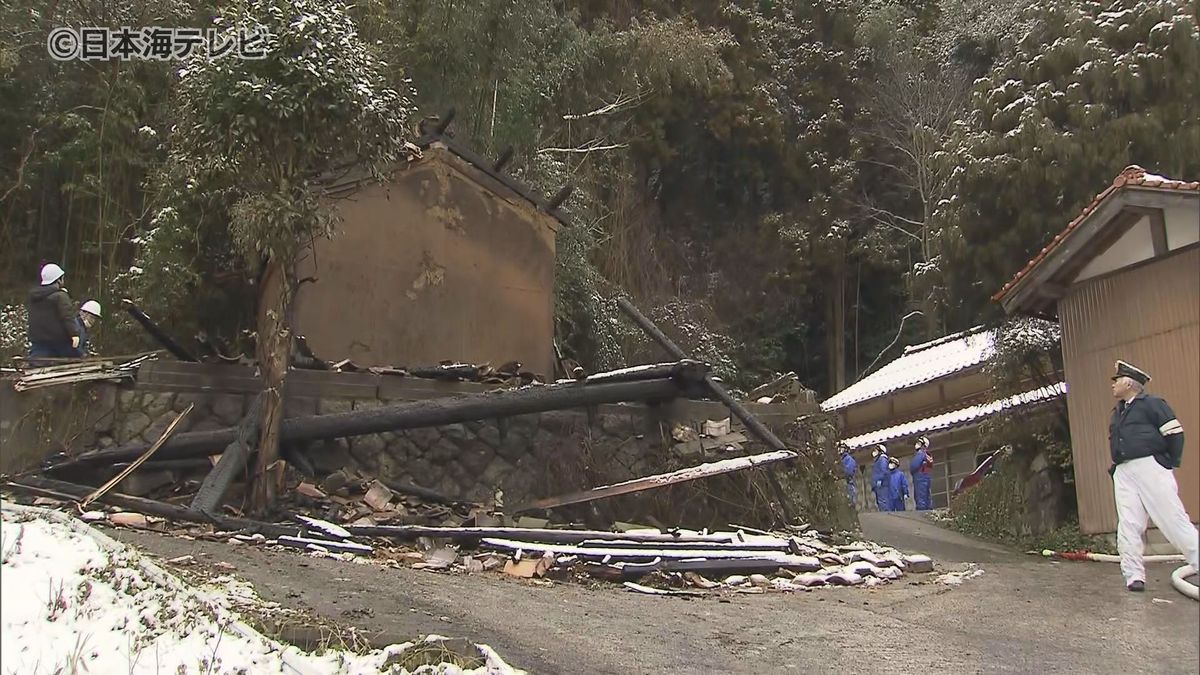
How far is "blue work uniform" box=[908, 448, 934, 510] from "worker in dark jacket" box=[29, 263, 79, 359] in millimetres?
14391

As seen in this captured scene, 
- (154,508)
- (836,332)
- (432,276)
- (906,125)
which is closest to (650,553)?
(154,508)

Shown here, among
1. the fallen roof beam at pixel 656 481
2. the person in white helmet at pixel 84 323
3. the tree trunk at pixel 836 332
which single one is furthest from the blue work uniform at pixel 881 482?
the person in white helmet at pixel 84 323

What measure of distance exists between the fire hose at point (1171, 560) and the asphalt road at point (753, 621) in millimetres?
115

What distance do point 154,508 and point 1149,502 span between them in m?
8.06

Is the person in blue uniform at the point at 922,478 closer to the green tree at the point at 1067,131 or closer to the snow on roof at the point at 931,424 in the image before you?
the snow on roof at the point at 931,424

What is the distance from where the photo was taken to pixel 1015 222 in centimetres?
1455

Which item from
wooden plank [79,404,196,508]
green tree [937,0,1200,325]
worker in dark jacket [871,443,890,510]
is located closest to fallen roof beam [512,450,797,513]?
wooden plank [79,404,196,508]

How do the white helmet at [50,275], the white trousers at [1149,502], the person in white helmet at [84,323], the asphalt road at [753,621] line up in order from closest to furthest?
the asphalt road at [753,621], the white trousers at [1149,502], the white helmet at [50,275], the person in white helmet at [84,323]

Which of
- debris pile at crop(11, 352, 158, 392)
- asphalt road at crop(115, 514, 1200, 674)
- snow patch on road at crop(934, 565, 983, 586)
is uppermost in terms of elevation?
debris pile at crop(11, 352, 158, 392)

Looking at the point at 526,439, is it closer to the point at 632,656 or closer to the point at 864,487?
the point at 632,656

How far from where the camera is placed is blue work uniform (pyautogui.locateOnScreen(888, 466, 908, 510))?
19.8 m

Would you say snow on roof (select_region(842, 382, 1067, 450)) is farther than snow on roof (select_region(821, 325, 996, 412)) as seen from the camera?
No

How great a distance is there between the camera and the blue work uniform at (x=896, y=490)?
19828 millimetres

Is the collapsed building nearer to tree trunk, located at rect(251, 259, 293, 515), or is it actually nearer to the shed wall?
tree trunk, located at rect(251, 259, 293, 515)
